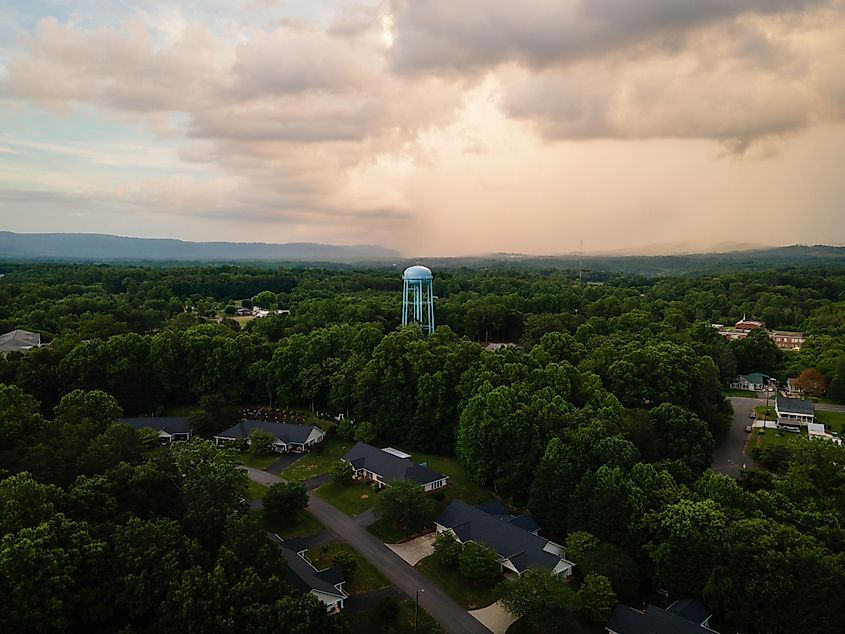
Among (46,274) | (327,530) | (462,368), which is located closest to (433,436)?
(462,368)

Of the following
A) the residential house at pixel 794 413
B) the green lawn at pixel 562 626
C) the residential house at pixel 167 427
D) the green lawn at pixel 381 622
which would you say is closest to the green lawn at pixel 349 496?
the green lawn at pixel 381 622

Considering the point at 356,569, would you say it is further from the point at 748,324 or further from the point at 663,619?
the point at 748,324

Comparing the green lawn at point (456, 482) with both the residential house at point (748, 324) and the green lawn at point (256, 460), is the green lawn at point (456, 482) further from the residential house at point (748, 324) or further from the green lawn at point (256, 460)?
the residential house at point (748, 324)

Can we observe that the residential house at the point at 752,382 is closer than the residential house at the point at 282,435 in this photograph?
No

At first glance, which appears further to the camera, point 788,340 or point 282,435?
point 788,340

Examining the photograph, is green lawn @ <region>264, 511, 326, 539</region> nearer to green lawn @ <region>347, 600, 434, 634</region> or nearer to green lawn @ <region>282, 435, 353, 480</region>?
green lawn @ <region>282, 435, 353, 480</region>

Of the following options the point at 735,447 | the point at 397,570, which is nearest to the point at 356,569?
the point at 397,570
